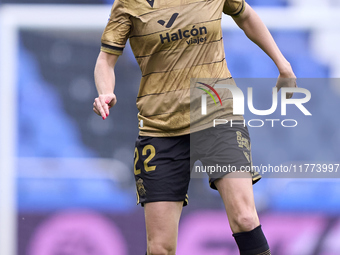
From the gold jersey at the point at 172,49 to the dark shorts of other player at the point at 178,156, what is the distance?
54 millimetres

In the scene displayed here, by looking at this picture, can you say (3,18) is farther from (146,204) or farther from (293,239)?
(293,239)

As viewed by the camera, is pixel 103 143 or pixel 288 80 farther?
pixel 103 143

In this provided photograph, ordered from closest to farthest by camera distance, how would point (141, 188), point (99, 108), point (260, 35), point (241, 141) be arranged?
1. point (99, 108)
2. point (241, 141)
3. point (141, 188)
4. point (260, 35)

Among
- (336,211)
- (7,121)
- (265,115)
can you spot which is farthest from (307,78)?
(7,121)

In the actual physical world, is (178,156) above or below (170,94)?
below

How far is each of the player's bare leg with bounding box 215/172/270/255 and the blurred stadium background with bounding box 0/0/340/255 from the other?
5.20ft

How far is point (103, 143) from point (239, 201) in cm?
186

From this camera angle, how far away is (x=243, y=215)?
7.57 feet

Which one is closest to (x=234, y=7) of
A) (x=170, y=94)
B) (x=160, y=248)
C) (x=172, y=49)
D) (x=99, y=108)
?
(x=172, y=49)

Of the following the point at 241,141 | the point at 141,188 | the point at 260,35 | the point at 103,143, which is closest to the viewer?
the point at 241,141

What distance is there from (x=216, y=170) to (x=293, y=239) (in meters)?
1.79

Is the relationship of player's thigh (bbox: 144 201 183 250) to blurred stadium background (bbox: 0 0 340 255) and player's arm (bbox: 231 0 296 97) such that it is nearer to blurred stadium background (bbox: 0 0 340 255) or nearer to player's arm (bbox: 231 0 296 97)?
player's arm (bbox: 231 0 296 97)

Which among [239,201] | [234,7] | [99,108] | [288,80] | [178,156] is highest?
[234,7]

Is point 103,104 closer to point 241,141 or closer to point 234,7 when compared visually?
point 241,141
